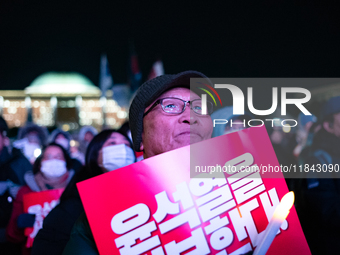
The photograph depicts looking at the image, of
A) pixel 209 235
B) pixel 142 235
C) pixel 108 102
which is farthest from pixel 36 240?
pixel 108 102

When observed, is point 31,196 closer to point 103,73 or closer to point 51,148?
point 51,148

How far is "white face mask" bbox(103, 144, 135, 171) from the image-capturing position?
9.46 feet

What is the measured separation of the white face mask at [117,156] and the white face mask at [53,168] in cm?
106

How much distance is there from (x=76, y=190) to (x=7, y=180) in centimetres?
175

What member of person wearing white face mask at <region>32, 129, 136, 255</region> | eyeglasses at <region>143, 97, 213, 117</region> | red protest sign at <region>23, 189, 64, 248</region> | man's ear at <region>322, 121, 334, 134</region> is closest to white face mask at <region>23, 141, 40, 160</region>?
red protest sign at <region>23, 189, 64, 248</region>

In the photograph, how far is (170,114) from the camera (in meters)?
1.40

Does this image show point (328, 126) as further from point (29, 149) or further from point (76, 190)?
point (29, 149)

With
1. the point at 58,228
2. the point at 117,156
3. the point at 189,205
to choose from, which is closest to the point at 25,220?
the point at 58,228

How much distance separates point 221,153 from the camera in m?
1.22

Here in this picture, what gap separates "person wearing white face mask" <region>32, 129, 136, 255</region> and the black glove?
0.76m

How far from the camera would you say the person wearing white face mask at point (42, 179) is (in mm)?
3141

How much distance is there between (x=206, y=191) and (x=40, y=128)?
707cm

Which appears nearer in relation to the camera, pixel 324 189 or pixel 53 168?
pixel 324 189

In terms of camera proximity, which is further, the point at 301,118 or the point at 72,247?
the point at 301,118
